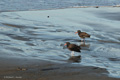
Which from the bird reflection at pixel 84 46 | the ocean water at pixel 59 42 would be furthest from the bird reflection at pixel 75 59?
the bird reflection at pixel 84 46

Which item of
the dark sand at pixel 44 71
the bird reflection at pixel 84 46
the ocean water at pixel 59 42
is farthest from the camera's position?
the bird reflection at pixel 84 46

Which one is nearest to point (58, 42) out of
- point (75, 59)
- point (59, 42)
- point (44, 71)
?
point (59, 42)

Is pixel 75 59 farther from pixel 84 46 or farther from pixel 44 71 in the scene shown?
pixel 84 46

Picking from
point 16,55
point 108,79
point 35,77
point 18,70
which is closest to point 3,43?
point 16,55

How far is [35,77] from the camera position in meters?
6.38

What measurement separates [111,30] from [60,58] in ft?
19.4

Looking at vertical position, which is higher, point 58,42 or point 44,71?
point 58,42

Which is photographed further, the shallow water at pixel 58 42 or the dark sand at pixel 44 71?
the shallow water at pixel 58 42

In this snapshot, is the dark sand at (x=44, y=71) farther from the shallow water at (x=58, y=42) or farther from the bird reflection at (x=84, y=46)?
the bird reflection at (x=84, y=46)

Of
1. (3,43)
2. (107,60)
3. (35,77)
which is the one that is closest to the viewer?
(35,77)

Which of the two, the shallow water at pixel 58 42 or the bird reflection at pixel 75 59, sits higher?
the shallow water at pixel 58 42

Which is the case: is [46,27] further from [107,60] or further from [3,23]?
[107,60]

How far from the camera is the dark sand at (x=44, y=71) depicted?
6461 mm

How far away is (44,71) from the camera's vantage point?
6.90 m
